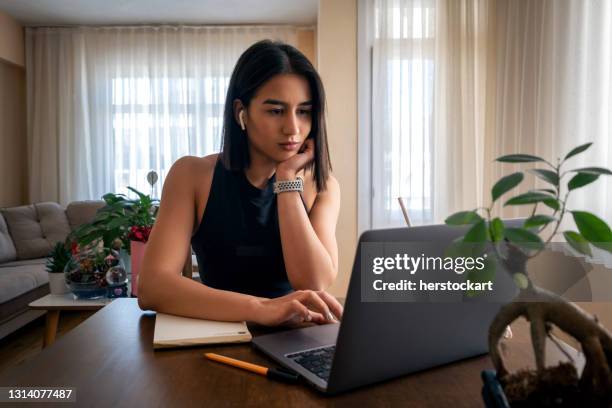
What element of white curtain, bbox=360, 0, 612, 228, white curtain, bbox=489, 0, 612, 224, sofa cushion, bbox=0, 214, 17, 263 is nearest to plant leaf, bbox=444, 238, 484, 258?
white curtain, bbox=489, 0, 612, 224

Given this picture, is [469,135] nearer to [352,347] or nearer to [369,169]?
[369,169]

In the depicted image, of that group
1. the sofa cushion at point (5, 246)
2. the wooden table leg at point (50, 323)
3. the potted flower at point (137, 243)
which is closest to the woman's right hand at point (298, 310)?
the potted flower at point (137, 243)

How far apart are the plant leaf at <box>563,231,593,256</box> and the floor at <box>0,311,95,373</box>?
2807mm

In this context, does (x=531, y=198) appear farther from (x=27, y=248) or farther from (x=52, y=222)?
(x=52, y=222)

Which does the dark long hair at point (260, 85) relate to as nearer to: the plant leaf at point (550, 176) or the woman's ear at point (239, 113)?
the woman's ear at point (239, 113)

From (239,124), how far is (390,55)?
2.64m

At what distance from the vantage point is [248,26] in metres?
5.41

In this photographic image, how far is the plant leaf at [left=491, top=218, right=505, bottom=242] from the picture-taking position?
1.32ft

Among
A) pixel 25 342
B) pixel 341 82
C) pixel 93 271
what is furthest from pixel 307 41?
pixel 93 271

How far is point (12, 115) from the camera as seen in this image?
5395mm

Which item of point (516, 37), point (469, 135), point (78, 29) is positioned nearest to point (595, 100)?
point (516, 37)

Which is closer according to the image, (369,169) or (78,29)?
(369,169)

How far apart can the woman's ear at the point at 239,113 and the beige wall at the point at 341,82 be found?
2425 millimetres

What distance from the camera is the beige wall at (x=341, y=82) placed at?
3695 mm
